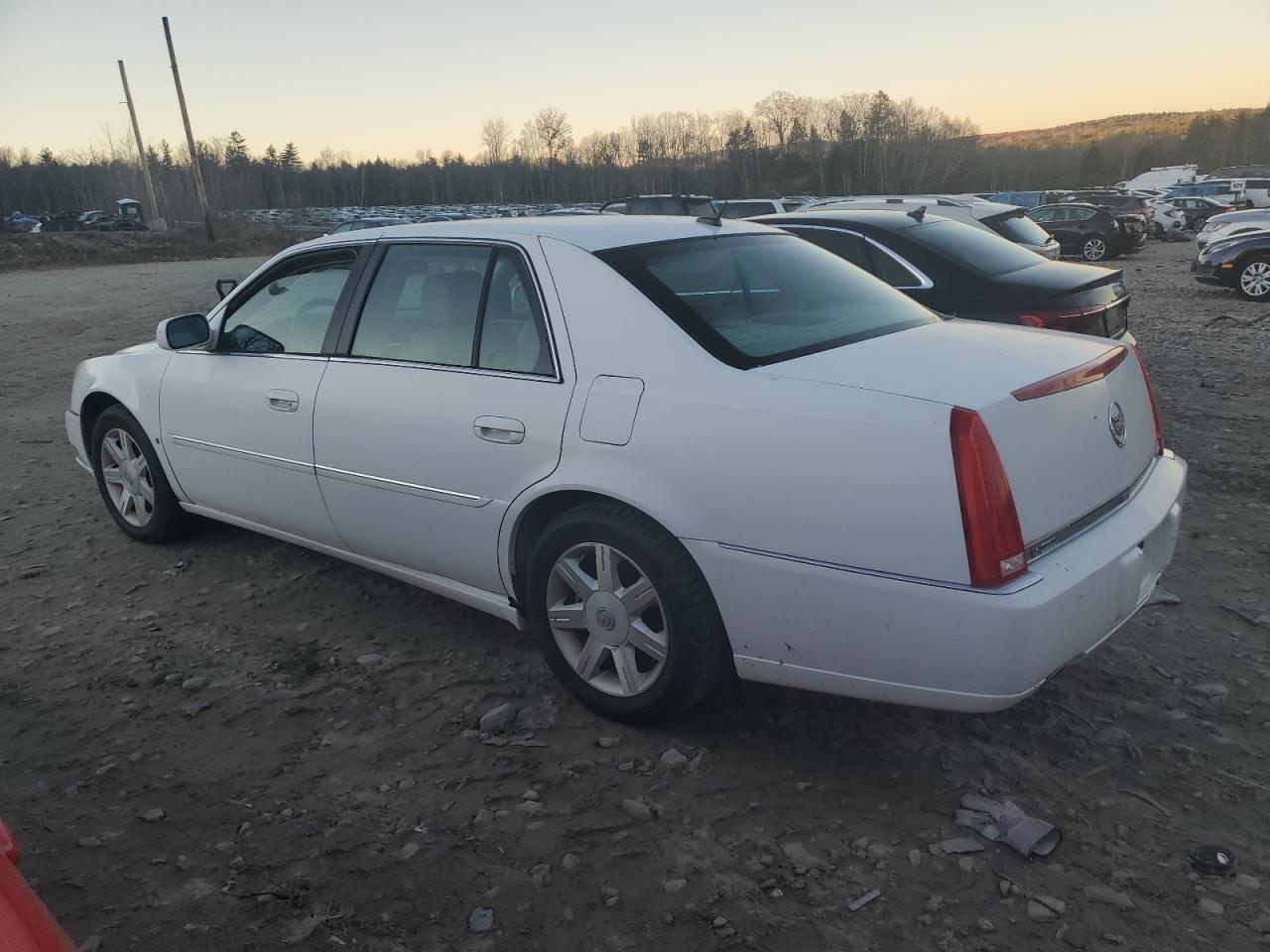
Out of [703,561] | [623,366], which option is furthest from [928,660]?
[623,366]

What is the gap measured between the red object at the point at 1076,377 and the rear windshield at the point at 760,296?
2.07 feet

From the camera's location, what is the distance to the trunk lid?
2486 mm

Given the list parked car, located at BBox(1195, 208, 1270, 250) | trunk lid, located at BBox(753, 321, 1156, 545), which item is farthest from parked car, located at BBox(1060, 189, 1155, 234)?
trunk lid, located at BBox(753, 321, 1156, 545)

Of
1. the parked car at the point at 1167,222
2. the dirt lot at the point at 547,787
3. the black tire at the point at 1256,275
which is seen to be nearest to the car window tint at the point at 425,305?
the dirt lot at the point at 547,787

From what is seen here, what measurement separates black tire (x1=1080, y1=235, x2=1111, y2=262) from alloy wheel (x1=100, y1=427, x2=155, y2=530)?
23.5m

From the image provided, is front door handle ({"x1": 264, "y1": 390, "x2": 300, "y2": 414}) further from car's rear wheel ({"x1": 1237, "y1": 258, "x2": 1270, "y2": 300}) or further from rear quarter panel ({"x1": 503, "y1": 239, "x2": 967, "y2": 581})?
car's rear wheel ({"x1": 1237, "y1": 258, "x2": 1270, "y2": 300})

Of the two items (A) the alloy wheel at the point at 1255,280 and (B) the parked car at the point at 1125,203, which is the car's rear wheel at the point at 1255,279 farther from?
(B) the parked car at the point at 1125,203

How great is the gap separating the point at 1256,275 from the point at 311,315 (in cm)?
1406

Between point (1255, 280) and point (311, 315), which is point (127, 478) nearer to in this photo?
point (311, 315)

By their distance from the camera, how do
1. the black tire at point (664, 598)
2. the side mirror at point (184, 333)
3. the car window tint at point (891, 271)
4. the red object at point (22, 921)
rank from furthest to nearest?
the car window tint at point (891, 271) < the side mirror at point (184, 333) < the black tire at point (664, 598) < the red object at point (22, 921)

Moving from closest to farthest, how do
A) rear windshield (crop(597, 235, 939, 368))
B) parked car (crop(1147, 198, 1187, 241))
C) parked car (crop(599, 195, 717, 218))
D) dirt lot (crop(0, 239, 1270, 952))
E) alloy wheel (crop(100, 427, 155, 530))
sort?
dirt lot (crop(0, 239, 1270, 952))
rear windshield (crop(597, 235, 939, 368))
alloy wheel (crop(100, 427, 155, 530))
parked car (crop(599, 195, 717, 218))
parked car (crop(1147, 198, 1187, 241))

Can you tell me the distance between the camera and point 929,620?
→ 2.44 metres

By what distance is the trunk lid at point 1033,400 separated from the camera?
2.49 m

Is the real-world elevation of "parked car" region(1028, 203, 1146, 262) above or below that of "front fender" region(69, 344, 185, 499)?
below
